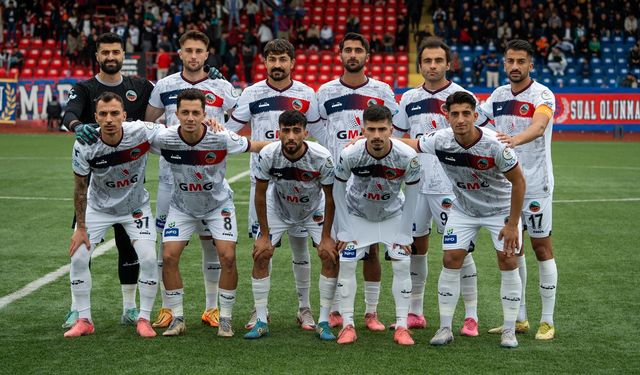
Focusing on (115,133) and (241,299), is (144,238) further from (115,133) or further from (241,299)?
(241,299)

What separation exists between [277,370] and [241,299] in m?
2.58

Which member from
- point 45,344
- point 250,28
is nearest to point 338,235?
point 45,344

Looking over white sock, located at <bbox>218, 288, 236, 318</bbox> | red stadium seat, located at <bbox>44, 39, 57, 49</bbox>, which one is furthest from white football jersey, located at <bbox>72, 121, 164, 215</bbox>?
red stadium seat, located at <bbox>44, 39, 57, 49</bbox>

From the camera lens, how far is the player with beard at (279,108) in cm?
847

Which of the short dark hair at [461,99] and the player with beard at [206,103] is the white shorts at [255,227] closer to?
the player with beard at [206,103]

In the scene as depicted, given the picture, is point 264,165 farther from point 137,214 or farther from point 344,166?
point 137,214

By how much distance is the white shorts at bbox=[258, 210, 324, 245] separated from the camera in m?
8.23

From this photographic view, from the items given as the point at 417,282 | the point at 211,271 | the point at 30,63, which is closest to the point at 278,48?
the point at 211,271

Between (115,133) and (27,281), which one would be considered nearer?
(115,133)

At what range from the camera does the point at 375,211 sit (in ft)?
26.3

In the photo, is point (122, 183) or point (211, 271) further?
point (211, 271)

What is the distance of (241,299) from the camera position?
946cm

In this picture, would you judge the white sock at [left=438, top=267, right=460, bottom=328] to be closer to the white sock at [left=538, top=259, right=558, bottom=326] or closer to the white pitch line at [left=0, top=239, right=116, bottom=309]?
the white sock at [left=538, top=259, right=558, bottom=326]

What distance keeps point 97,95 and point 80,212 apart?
118cm
